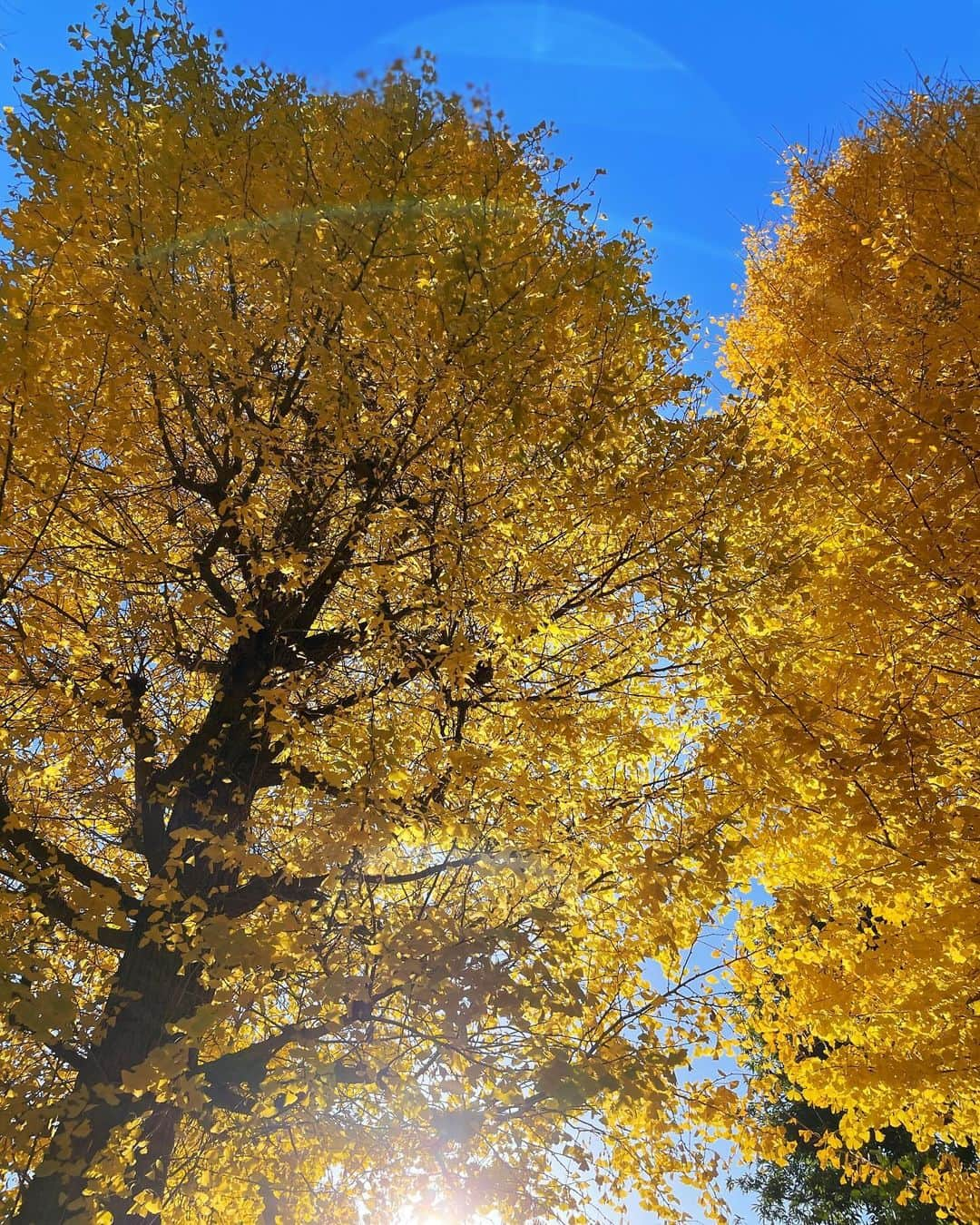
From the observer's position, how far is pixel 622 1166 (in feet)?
14.4

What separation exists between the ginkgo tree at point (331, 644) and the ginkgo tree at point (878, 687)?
0.62 metres

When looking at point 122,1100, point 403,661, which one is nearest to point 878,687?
point 403,661

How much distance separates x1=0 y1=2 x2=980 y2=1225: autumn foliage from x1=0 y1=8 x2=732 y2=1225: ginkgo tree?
36mm

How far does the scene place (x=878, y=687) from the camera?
552cm

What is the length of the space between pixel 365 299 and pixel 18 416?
1.85 meters

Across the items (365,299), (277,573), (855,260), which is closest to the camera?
(365,299)

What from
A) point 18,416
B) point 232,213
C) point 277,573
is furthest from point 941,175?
point 18,416

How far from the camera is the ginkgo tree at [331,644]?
3521mm

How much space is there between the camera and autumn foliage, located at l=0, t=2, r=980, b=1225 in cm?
359

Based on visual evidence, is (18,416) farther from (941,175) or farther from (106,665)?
(941,175)

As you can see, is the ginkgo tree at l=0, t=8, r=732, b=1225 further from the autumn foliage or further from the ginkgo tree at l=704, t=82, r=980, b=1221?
the ginkgo tree at l=704, t=82, r=980, b=1221

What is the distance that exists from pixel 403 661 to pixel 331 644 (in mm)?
675

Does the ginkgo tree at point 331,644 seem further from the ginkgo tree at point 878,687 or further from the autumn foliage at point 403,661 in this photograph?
the ginkgo tree at point 878,687

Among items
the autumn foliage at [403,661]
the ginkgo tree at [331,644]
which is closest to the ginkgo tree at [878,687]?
the autumn foliage at [403,661]
